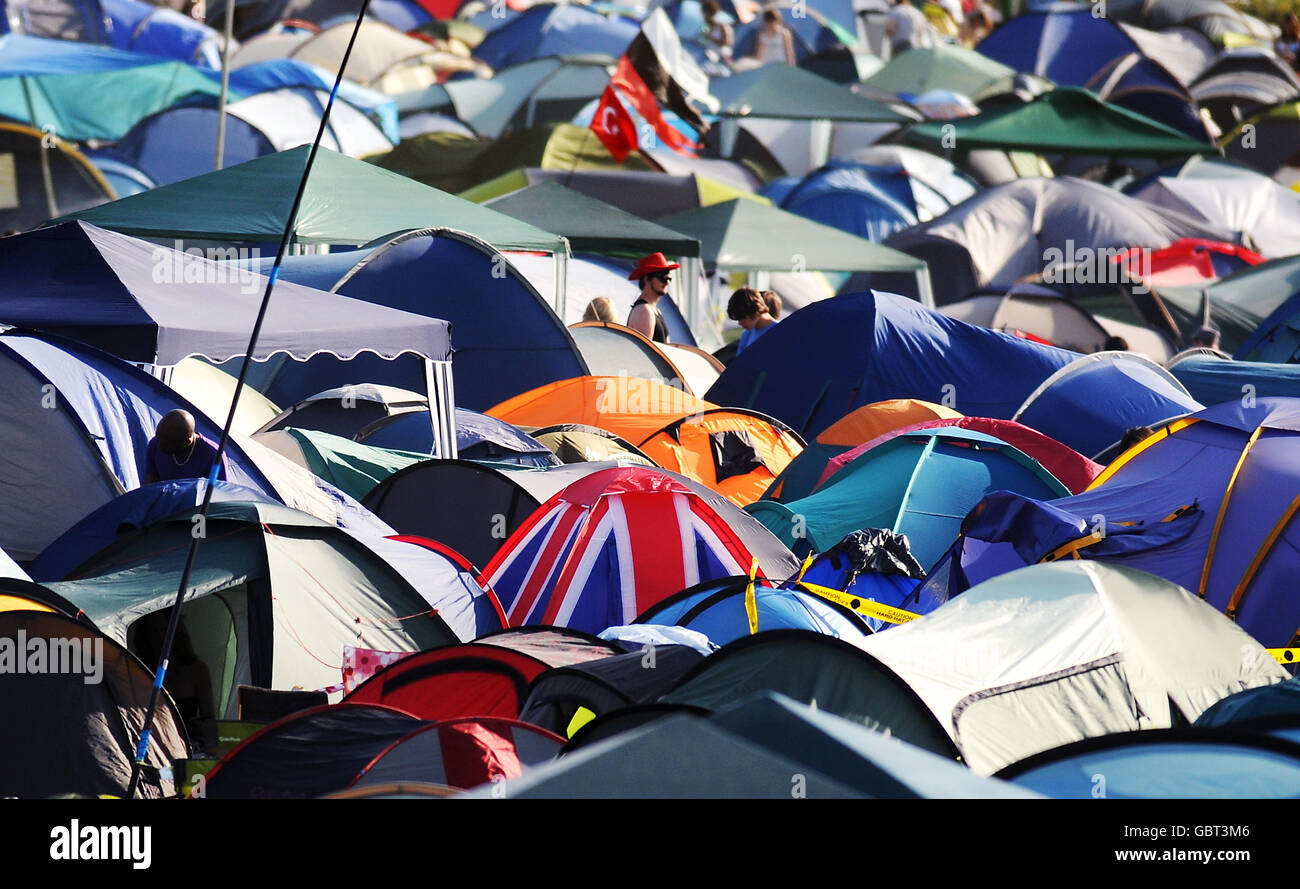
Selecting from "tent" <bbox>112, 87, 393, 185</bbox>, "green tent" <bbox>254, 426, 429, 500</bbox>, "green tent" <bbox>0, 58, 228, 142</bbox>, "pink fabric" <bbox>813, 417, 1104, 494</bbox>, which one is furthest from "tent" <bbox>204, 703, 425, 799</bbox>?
"green tent" <bbox>0, 58, 228, 142</bbox>

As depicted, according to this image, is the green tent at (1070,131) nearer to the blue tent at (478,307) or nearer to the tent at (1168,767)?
the blue tent at (478,307)

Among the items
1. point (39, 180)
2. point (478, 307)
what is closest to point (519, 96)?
point (39, 180)

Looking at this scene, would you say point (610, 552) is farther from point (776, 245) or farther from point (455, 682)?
point (776, 245)

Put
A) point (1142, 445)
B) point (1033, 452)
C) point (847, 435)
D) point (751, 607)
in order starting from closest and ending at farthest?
point (751, 607) → point (1142, 445) → point (1033, 452) → point (847, 435)

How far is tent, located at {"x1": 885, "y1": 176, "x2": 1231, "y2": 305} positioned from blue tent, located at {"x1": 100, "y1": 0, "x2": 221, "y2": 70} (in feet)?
51.2

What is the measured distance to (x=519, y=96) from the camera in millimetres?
27438

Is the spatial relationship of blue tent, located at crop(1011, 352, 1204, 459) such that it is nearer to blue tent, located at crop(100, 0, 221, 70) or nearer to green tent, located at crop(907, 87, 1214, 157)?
green tent, located at crop(907, 87, 1214, 157)

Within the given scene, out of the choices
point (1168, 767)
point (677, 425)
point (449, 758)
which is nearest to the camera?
point (1168, 767)

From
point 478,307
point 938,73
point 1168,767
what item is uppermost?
point 938,73

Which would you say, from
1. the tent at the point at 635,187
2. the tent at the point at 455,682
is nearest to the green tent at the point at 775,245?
the tent at the point at 635,187

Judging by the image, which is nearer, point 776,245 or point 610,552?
point 610,552

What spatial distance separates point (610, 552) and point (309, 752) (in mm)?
3010

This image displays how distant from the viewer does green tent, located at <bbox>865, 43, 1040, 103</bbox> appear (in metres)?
30.7
